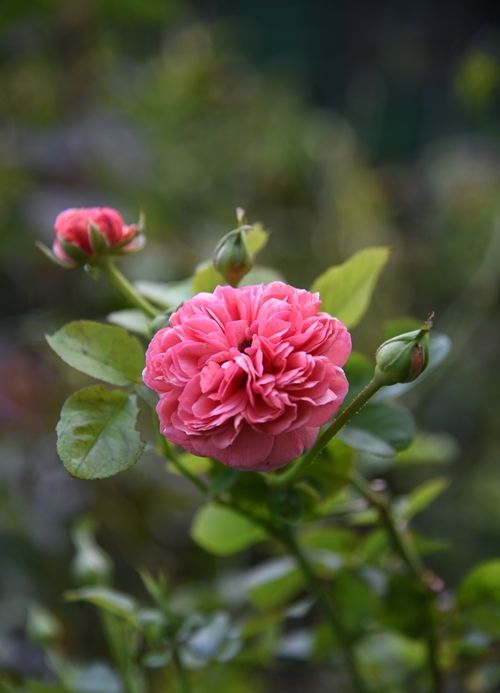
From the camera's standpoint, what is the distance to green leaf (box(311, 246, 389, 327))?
439 mm

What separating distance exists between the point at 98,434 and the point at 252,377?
0.08 meters

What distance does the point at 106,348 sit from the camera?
40cm

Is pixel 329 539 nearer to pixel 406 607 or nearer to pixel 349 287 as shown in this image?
pixel 406 607

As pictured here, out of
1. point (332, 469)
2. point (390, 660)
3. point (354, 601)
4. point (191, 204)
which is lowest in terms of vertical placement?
point (191, 204)

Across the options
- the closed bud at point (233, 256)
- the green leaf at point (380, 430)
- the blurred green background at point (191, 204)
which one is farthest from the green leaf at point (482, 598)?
the blurred green background at point (191, 204)

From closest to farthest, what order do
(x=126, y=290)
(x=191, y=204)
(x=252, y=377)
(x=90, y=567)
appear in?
1. (x=252, y=377)
2. (x=126, y=290)
3. (x=90, y=567)
4. (x=191, y=204)

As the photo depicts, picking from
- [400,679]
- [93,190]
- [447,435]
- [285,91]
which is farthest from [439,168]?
[400,679]

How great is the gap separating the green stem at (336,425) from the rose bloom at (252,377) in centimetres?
1

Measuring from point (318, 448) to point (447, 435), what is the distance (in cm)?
136

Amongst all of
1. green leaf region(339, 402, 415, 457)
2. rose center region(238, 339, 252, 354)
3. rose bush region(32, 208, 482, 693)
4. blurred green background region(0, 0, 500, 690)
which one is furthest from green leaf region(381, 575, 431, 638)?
blurred green background region(0, 0, 500, 690)

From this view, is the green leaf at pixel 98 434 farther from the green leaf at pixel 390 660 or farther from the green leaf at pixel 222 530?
the green leaf at pixel 390 660

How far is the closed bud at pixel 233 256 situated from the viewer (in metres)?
0.39

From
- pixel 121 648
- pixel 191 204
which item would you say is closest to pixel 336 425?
pixel 121 648

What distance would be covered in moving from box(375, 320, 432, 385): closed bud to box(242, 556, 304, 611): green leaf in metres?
0.24
